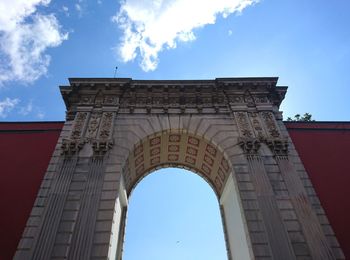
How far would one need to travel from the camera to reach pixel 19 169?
13.5 metres

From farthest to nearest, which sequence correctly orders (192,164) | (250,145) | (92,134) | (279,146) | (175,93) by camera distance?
(192,164) < (175,93) < (92,134) < (279,146) < (250,145)

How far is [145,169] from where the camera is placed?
58.2ft

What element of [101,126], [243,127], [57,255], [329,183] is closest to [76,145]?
[101,126]

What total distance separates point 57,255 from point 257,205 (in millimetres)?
8658

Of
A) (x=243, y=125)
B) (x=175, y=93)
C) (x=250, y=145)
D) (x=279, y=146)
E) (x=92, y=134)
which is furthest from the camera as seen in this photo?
(x=175, y=93)

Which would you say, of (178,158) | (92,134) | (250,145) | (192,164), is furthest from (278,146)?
(92,134)

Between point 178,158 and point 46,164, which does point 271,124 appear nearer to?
point 178,158

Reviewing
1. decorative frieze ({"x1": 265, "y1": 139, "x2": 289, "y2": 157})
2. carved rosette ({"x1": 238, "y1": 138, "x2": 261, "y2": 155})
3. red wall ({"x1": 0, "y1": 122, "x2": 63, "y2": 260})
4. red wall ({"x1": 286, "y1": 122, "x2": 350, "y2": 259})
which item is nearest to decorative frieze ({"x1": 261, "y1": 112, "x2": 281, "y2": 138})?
decorative frieze ({"x1": 265, "y1": 139, "x2": 289, "y2": 157})

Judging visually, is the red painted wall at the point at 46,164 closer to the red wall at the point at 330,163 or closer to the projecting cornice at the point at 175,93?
the red wall at the point at 330,163

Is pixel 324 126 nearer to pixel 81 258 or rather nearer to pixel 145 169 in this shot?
pixel 145 169

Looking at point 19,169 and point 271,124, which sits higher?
point 271,124

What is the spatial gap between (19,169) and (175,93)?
31.5 feet

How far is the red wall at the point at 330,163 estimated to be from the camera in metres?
11.9

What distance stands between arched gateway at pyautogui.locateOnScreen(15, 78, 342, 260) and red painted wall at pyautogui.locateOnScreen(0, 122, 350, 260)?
2.92 feet
